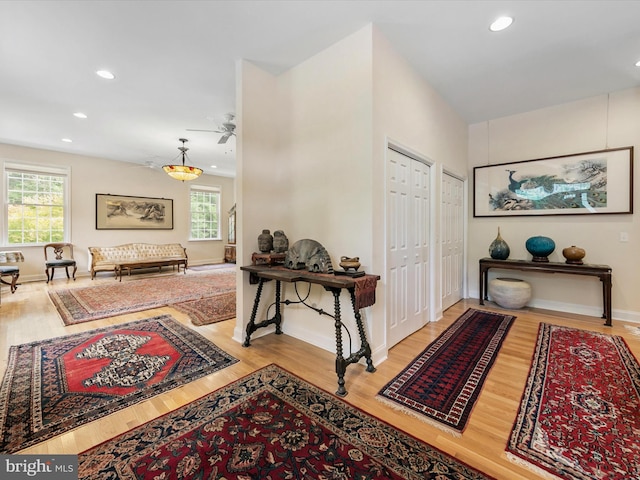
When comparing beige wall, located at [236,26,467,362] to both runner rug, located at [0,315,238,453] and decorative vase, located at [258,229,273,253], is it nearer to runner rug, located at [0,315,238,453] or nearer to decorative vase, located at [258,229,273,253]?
decorative vase, located at [258,229,273,253]

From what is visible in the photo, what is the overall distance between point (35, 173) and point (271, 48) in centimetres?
670

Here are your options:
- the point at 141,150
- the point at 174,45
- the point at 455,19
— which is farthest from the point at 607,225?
the point at 141,150

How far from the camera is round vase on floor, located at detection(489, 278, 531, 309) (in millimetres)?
3979

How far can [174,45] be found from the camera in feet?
9.02

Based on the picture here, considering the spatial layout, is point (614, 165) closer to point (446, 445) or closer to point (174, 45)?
point (446, 445)

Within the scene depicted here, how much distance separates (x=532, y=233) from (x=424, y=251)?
84.2 inches

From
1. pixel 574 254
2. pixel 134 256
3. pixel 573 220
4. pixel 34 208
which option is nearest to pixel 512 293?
pixel 574 254

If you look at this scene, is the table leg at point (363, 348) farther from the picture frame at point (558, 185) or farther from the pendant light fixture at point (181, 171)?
the pendant light fixture at point (181, 171)

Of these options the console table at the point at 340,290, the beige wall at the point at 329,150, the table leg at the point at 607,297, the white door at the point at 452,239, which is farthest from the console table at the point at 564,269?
the console table at the point at 340,290

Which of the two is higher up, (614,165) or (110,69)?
(110,69)

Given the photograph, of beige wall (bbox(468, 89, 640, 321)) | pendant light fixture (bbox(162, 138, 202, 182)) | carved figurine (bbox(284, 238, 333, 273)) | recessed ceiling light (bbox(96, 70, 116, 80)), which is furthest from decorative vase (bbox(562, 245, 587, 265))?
pendant light fixture (bbox(162, 138, 202, 182))

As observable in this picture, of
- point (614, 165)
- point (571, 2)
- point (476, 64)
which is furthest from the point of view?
point (614, 165)

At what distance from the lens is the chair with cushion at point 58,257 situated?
236 inches

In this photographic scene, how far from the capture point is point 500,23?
2439mm
